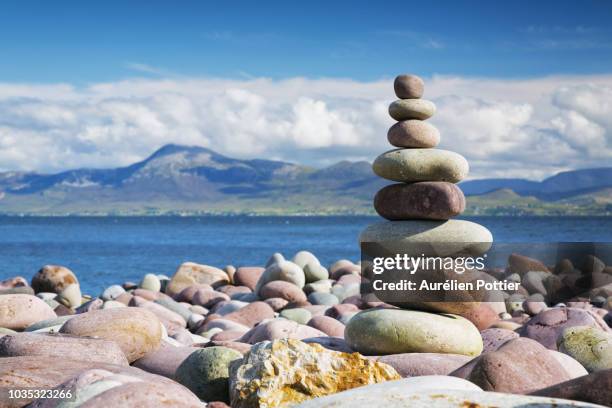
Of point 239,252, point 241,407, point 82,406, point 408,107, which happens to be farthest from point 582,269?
point 239,252

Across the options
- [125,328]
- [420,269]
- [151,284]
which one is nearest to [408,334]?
[420,269]

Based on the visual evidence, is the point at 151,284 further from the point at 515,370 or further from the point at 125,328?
the point at 515,370

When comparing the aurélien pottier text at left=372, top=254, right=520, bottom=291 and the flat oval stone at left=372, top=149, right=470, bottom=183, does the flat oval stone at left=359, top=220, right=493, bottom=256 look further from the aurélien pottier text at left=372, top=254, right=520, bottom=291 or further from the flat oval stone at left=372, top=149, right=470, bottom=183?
the flat oval stone at left=372, top=149, right=470, bottom=183

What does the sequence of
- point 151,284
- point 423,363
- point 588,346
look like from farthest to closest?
point 151,284 < point 588,346 < point 423,363

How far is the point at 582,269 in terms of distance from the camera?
18.4m

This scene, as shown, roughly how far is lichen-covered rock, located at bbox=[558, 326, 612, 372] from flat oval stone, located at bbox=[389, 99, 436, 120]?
3.41 metres

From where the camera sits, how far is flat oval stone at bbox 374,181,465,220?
10.8 metres

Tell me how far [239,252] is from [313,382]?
57.7 meters

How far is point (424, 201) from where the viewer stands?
10.8 meters

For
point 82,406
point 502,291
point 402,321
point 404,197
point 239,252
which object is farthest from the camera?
point 239,252

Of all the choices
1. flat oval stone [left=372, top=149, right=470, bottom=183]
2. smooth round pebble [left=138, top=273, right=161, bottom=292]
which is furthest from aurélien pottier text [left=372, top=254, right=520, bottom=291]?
smooth round pebble [left=138, top=273, right=161, bottom=292]

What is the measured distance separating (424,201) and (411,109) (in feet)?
4.39

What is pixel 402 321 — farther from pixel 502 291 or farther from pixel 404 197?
pixel 502 291

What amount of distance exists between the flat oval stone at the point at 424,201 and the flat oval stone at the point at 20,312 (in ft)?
19.0
